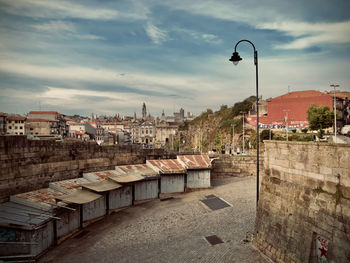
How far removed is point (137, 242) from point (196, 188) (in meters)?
10.5

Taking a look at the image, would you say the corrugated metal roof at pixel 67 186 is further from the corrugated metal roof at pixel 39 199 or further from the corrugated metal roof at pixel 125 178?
the corrugated metal roof at pixel 125 178

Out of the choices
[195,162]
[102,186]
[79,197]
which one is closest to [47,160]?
[102,186]

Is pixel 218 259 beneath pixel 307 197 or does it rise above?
beneath

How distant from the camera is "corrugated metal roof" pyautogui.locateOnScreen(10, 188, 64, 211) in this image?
452 inches

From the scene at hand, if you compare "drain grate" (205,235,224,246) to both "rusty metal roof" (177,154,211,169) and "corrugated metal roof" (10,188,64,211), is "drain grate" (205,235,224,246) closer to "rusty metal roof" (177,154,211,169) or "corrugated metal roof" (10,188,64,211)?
"corrugated metal roof" (10,188,64,211)

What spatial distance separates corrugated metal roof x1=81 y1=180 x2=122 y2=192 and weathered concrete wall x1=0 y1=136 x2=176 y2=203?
3762 mm

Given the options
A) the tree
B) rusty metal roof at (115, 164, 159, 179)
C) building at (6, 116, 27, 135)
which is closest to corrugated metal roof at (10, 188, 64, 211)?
rusty metal roof at (115, 164, 159, 179)

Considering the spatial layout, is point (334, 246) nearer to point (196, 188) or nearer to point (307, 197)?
point (307, 197)

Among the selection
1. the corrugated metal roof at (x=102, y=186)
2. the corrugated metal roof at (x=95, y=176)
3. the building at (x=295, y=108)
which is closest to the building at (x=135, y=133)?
the building at (x=295, y=108)

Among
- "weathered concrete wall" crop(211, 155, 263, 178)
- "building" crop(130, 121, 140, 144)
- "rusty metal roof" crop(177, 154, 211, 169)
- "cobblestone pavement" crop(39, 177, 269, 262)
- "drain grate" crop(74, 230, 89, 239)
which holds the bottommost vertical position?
"drain grate" crop(74, 230, 89, 239)

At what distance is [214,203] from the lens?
17.0 meters

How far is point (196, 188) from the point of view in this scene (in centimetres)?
2127

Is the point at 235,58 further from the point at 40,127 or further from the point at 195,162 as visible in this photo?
the point at 40,127

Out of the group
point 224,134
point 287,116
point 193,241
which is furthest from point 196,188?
point 224,134
